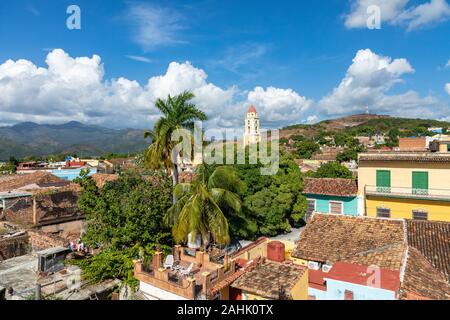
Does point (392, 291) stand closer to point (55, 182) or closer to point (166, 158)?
point (166, 158)

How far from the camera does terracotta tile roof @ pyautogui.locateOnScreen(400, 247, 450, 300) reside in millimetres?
8383

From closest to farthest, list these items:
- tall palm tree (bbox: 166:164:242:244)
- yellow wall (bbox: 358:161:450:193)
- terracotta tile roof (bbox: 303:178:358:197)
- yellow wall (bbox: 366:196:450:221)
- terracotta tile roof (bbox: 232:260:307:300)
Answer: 1. terracotta tile roof (bbox: 232:260:307:300)
2. tall palm tree (bbox: 166:164:242:244)
3. yellow wall (bbox: 358:161:450:193)
4. yellow wall (bbox: 366:196:450:221)
5. terracotta tile roof (bbox: 303:178:358:197)

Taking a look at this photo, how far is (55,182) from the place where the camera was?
2675cm

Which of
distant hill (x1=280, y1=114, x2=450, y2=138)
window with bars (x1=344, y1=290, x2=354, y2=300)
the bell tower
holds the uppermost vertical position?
distant hill (x1=280, y1=114, x2=450, y2=138)

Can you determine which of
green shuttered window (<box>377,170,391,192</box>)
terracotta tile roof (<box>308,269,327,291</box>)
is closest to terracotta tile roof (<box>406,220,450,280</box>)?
terracotta tile roof (<box>308,269,327,291</box>)

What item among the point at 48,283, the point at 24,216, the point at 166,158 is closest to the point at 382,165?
the point at 166,158

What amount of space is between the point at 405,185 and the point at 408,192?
455 mm

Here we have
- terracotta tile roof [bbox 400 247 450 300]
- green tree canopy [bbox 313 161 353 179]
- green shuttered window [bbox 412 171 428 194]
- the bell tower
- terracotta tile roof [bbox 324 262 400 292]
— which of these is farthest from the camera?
the bell tower

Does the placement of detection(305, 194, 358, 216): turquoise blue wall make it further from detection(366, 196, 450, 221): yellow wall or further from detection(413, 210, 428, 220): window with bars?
detection(413, 210, 428, 220): window with bars

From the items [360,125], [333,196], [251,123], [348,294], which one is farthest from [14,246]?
[360,125]

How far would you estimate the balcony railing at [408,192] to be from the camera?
1798 centimetres

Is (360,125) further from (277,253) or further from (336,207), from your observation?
(277,253)

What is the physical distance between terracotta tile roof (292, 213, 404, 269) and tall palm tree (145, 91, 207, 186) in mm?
6522

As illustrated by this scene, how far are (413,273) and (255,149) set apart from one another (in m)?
12.0
